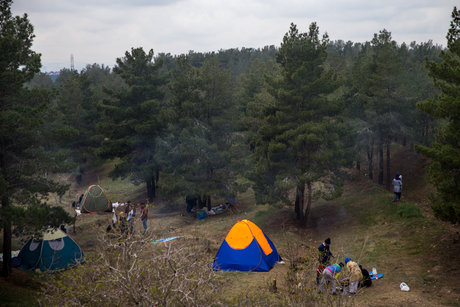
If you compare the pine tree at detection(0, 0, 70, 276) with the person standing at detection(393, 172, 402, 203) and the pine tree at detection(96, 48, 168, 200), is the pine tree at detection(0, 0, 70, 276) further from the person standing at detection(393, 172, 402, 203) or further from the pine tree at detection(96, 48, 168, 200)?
the person standing at detection(393, 172, 402, 203)

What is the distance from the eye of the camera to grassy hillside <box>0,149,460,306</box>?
36.6 ft

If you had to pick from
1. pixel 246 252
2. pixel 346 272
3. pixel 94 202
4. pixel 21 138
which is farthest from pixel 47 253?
pixel 346 272

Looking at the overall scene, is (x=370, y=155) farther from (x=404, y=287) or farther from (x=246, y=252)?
(x=404, y=287)

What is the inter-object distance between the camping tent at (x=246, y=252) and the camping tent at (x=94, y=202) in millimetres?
15229

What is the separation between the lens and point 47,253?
54.0 feet

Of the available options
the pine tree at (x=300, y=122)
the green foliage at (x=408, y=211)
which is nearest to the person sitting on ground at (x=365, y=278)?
the green foliage at (x=408, y=211)

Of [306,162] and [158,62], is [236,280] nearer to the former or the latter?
[306,162]

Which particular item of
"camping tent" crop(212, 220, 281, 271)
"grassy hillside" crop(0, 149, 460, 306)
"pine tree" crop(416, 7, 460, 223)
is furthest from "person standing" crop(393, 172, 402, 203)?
"camping tent" crop(212, 220, 281, 271)

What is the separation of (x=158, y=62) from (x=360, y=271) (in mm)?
20207

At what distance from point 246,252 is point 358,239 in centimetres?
564

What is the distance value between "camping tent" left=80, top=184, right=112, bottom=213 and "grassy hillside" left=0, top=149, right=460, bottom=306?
77cm

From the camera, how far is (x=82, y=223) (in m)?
24.5

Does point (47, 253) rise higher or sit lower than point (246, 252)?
lower

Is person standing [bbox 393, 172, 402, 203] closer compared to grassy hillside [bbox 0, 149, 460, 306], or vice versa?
grassy hillside [bbox 0, 149, 460, 306]
